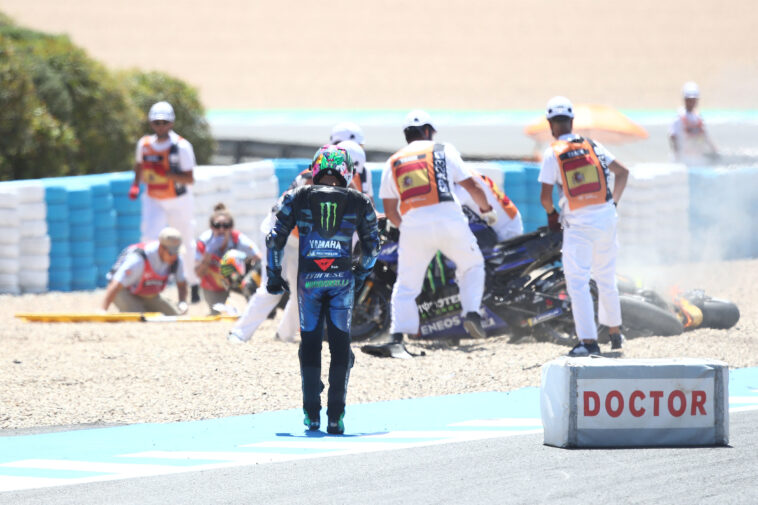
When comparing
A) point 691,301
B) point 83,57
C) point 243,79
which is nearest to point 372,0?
point 243,79

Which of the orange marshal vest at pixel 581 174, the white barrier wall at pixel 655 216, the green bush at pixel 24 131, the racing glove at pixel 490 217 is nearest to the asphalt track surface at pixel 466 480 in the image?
the orange marshal vest at pixel 581 174

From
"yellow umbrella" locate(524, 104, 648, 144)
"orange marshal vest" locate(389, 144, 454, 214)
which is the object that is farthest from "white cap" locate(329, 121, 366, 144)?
"yellow umbrella" locate(524, 104, 648, 144)

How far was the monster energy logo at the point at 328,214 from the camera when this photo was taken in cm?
730

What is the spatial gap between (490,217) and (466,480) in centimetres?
440

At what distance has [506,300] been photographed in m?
10.5

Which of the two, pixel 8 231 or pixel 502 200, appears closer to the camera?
pixel 502 200

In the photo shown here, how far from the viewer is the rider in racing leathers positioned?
24.0ft

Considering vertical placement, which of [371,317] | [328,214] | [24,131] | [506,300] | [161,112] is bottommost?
[371,317]

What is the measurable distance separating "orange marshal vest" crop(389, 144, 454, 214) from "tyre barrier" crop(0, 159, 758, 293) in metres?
4.40

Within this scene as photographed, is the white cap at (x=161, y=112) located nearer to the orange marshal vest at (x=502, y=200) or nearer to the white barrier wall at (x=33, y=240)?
the white barrier wall at (x=33, y=240)

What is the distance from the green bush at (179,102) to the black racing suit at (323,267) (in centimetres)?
1552

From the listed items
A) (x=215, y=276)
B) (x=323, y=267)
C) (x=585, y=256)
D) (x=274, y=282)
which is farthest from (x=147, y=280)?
(x=323, y=267)

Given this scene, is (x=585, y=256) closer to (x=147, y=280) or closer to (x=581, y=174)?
(x=581, y=174)

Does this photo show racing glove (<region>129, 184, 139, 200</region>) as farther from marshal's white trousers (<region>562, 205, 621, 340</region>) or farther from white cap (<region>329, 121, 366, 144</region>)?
marshal's white trousers (<region>562, 205, 621, 340</region>)
